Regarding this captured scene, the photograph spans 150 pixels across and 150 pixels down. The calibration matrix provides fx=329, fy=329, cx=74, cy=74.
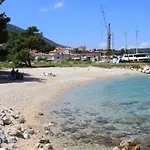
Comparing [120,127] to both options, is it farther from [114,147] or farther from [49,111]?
[49,111]

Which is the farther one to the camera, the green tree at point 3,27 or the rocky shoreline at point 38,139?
the green tree at point 3,27

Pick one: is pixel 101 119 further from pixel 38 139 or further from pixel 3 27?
pixel 3 27

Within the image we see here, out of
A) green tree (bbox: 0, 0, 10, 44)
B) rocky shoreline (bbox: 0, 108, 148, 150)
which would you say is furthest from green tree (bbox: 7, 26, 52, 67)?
rocky shoreline (bbox: 0, 108, 148, 150)

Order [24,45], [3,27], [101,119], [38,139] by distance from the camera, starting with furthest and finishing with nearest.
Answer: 1. [24,45]
2. [3,27]
3. [101,119]
4. [38,139]

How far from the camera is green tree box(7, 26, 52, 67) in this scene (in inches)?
2532

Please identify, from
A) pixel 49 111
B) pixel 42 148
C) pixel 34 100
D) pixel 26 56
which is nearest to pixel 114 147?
pixel 42 148

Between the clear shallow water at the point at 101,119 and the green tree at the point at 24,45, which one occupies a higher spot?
the green tree at the point at 24,45

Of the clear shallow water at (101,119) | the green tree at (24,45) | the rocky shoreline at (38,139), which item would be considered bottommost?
the clear shallow water at (101,119)

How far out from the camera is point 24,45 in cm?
6612

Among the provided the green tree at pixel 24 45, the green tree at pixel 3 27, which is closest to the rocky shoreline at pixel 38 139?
the green tree at pixel 3 27

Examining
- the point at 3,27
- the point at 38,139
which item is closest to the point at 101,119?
the point at 38,139

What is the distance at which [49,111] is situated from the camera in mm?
19641

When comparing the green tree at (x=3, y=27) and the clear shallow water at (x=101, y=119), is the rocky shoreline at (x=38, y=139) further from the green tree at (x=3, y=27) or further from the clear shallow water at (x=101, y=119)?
the green tree at (x=3, y=27)

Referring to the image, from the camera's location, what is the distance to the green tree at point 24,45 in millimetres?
64312
